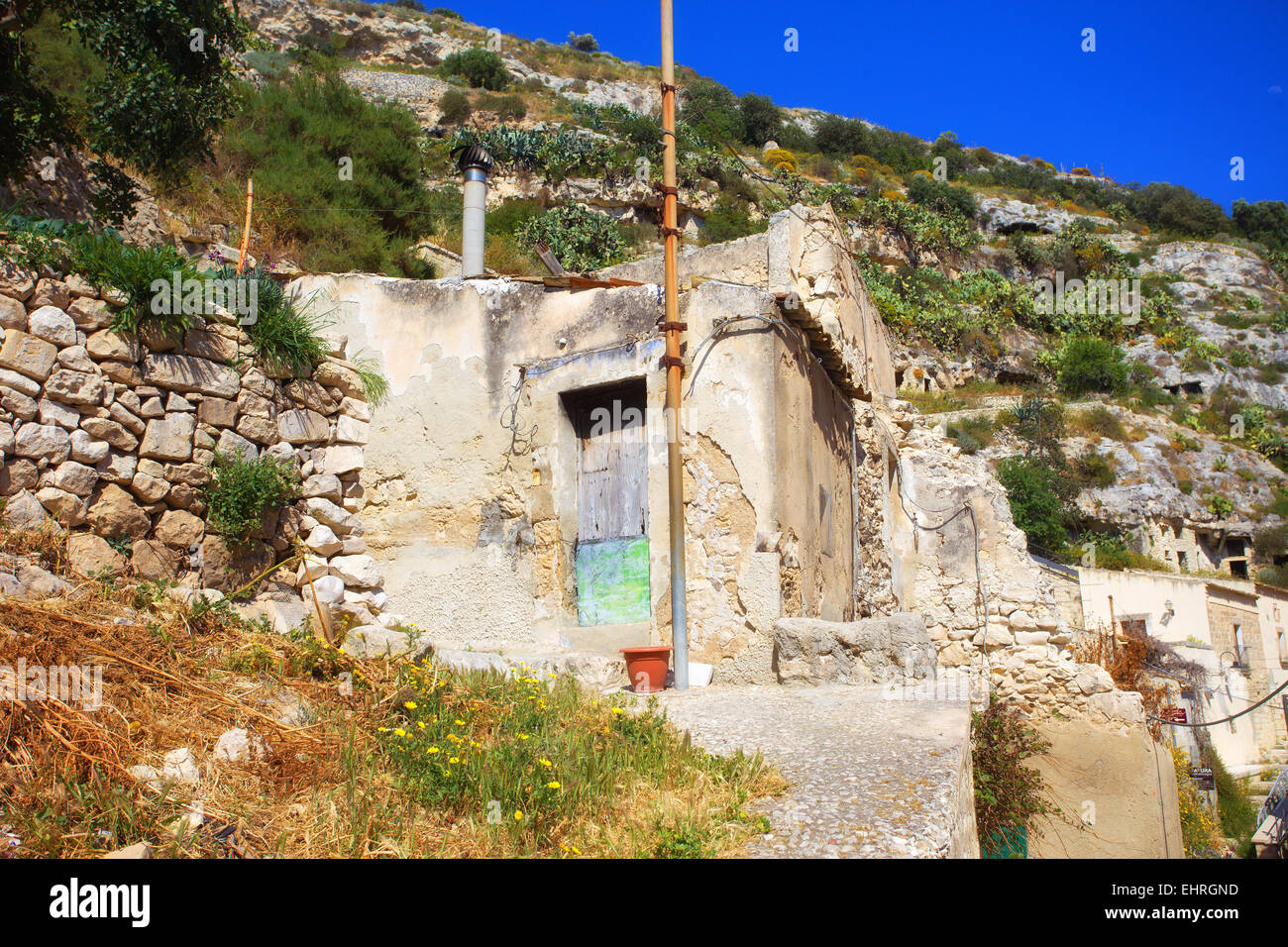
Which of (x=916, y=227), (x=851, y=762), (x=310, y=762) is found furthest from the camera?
(x=916, y=227)

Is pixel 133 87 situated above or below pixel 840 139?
below

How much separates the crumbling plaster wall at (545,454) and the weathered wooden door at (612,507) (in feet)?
0.49

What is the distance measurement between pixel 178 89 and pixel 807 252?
22.1 ft

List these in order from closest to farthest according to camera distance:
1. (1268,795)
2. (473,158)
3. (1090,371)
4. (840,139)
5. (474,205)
Result: (474,205) → (473,158) → (1268,795) → (1090,371) → (840,139)

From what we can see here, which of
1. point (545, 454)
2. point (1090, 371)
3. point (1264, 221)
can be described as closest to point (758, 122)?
point (1090, 371)

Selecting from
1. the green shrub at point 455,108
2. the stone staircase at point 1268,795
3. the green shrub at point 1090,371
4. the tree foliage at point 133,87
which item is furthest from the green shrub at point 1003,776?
the green shrub at point 455,108

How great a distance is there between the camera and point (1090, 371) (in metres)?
39.1

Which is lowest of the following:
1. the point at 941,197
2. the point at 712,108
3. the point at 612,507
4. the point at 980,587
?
the point at 980,587

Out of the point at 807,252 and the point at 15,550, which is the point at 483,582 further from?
the point at 807,252

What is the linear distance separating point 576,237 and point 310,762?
82.3 ft

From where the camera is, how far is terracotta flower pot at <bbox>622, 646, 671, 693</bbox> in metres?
6.74

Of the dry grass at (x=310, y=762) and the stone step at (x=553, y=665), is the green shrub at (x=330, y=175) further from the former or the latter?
the dry grass at (x=310, y=762)

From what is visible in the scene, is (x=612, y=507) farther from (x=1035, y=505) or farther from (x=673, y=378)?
(x=1035, y=505)

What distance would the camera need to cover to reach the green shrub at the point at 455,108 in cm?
3800
